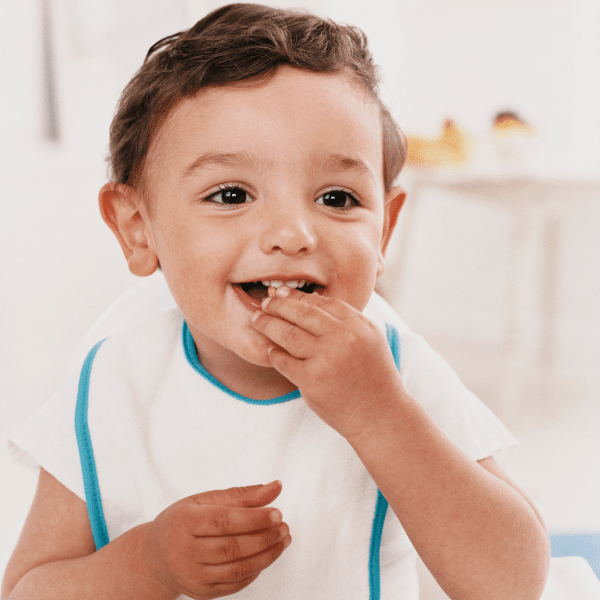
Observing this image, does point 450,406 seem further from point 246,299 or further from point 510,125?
point 510,125

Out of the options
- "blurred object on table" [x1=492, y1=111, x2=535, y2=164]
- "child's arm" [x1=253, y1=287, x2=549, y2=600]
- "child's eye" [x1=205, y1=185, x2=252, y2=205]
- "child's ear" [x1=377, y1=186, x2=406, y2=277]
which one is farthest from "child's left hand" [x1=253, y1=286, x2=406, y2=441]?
"blurred object on table" [x1=492, y1=111, x2=535, y2=164]

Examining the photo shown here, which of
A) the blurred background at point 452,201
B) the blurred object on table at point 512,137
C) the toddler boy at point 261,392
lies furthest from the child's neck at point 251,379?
the blurred object on table at point 512,137

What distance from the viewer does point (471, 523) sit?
1.96 ft

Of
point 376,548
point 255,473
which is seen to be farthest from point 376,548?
point 255,473

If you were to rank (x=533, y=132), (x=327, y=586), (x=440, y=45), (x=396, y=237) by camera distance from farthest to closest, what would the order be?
(x=396, y=237), (x=440, y=45), (x=533, y=132), (x=327, y=586)

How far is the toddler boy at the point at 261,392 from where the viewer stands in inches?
23.0

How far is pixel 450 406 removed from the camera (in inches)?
28.8

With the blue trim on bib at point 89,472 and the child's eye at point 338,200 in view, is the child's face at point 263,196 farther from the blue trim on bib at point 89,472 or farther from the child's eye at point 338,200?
the blue trim on bib at point 89,472

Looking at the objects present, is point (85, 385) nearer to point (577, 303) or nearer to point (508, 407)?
point (508, 407)

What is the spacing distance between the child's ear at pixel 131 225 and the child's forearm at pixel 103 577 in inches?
11.7

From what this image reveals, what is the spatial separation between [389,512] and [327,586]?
0.34ft

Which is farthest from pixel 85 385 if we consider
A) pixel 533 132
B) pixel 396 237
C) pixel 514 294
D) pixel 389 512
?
pixel 396 237

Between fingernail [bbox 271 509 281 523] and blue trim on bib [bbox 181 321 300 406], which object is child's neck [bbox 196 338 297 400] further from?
fingernail [bbox 271 509 281 523]

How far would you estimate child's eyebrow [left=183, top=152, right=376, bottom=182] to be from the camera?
2.08 feet
